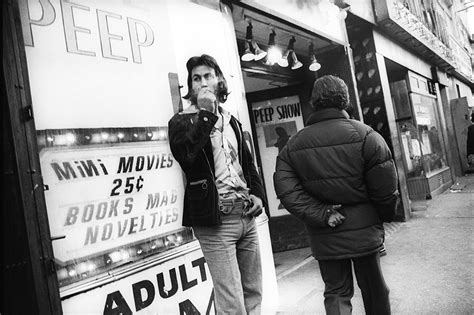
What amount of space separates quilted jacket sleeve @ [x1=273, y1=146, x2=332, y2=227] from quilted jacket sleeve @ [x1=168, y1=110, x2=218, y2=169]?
760mm

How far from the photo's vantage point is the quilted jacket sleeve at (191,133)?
79.9 inches

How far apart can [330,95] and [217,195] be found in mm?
1112

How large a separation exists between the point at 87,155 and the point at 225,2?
8.03 ft

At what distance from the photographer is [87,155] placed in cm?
239

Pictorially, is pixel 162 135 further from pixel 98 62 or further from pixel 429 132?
pixel 429 132

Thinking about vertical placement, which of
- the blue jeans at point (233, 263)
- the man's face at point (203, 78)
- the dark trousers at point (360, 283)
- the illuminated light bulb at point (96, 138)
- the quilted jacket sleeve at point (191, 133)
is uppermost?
the man's face at point (203, 78)

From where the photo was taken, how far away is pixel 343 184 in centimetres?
239

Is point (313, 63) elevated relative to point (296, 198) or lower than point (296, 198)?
elevated

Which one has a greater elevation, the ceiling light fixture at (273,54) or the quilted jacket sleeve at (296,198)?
the ceiling light fixture at (273,54)

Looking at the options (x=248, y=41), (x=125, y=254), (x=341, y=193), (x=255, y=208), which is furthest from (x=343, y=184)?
(x=248, y=41)

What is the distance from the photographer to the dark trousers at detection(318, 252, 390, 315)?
8.00 ft

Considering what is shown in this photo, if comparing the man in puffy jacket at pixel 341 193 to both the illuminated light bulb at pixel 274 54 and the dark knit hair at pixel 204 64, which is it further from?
the illuminated light bulb at pixel 274 54

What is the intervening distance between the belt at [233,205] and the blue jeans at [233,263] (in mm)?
28

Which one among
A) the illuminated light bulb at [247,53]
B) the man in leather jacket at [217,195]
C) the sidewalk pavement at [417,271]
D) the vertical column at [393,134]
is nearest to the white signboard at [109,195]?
the man in leather jacket at [217,195]
